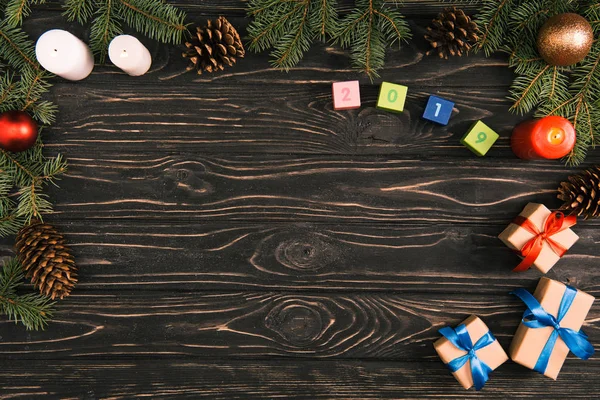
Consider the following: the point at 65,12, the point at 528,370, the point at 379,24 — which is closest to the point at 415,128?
the point at 379,24

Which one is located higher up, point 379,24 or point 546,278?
point 379,24

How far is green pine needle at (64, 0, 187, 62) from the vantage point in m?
0.96

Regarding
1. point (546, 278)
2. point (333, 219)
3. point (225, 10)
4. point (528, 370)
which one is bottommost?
point (528, 370)

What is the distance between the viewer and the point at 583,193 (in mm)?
943

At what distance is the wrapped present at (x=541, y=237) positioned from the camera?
95 cm

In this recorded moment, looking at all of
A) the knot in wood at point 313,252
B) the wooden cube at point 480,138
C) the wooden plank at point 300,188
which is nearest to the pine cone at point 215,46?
the wooden plank at point 300,188

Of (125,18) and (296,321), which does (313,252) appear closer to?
(296,321)

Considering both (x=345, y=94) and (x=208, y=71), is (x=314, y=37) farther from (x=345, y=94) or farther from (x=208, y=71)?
(x=208, y=71)

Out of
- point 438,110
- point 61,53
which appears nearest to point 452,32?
point 438,110

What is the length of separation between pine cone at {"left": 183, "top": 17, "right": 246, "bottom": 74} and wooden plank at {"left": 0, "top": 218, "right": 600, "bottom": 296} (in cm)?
36

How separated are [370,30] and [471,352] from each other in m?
0.74

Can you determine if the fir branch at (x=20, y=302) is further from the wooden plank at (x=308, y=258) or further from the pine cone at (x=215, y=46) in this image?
the pine cone at (x=215, y=46)

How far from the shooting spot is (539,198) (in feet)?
3.31

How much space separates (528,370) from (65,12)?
1.32 metres
